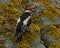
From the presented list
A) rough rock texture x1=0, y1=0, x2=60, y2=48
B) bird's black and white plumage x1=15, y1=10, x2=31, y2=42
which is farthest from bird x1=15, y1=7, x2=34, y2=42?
rough rock texture x1=0, y1=0, x2=60, y2=48

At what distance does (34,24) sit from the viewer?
648 cm

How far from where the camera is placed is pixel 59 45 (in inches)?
248

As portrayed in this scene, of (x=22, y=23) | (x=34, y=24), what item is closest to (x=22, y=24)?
(x=22, y=23)

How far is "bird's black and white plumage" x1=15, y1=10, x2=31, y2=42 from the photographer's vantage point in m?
5.83

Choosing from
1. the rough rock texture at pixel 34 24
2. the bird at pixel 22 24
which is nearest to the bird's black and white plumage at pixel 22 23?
the bird at pixel 22 24

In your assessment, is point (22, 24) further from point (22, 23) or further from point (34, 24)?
point (34, 24)

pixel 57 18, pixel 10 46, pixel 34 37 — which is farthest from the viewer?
pixel 57 18

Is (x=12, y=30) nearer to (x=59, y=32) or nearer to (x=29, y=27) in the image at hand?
(x=29, y=27)

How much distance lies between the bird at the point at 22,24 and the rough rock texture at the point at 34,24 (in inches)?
5.1

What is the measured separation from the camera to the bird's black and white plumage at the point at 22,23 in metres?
5.83

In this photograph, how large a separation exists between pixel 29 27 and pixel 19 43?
47 cm

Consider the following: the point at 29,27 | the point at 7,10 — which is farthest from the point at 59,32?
the point at 7,10

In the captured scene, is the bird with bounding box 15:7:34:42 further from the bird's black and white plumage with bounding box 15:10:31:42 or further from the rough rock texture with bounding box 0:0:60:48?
the rough rock texture with bounding box 0:0:60:48

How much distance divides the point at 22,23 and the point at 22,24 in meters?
0.02
